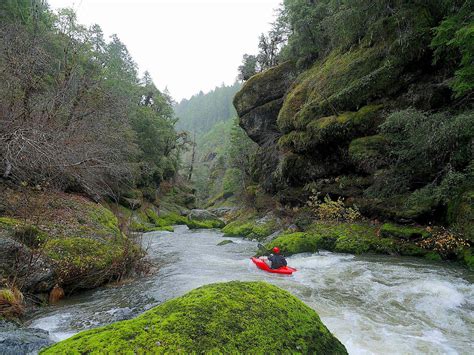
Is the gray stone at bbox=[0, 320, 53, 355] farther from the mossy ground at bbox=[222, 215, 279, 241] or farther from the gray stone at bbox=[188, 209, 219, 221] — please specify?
the gray stone at bbox=[188, 209, 219, 221]

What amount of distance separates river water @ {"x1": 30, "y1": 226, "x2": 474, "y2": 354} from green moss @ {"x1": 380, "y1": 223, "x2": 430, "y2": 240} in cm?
127

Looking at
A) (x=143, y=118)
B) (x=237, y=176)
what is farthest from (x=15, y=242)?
(x=237, y=176)

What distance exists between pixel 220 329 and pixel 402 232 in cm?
1076

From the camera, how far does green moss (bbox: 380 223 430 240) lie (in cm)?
1124

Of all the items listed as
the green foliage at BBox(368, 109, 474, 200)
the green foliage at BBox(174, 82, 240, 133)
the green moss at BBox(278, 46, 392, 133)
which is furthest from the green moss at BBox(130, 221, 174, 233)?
the green foliage at BBox(174, 82, 240, 133)

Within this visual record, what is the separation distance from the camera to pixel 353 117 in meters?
15.5

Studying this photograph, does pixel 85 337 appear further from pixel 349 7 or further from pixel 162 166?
pixel 162 166

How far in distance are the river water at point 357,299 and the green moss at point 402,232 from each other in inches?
50.1

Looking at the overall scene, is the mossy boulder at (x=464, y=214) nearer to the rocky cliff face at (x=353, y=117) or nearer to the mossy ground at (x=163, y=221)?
the rocky cliff face at (x=353, y=117)

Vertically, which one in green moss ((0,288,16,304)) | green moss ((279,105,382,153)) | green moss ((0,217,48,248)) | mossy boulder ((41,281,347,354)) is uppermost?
green moss ((279,105,382,153))

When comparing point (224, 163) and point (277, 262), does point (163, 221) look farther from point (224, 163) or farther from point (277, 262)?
point (224, 163)

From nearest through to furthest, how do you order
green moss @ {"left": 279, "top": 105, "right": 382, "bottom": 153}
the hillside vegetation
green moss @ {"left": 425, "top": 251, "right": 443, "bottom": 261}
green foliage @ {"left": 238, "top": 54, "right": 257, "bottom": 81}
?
the hillside vegetation
green moss @ {"left": 425, "top": 251, "right": 443, "bottom": 261}
green moss @ {"left": 279, "top": 105, "right": 382, "bottom": 153}
green foliage @ {"left": 238, "top": 54, "right": 257, "bottom": 81}

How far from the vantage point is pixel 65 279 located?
7.21m

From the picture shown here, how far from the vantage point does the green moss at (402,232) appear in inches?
443
